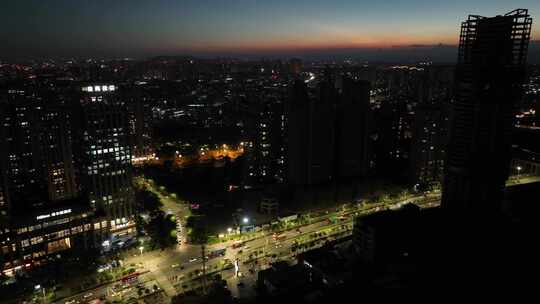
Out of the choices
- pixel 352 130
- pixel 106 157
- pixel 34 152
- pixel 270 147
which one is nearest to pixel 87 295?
pixel 106 157

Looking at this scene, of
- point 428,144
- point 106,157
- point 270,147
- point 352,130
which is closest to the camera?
point 106,157

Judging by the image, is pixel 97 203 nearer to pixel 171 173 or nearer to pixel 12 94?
pixel 171 173

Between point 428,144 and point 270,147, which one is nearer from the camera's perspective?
point 428,144

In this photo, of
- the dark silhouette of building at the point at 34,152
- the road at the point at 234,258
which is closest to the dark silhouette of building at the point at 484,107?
the road at the point at 234,258

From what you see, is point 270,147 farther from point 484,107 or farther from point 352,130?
point 484,107

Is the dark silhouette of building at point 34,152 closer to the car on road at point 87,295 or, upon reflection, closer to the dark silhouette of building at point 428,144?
the car on road at point 87,295

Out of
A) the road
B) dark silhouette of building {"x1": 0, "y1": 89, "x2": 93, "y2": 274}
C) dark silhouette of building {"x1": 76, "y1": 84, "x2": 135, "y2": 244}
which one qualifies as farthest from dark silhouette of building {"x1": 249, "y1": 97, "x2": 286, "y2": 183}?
dark silhouette of building {"x1": 0, "y1": 89, "x2": 93, "y2": 274}

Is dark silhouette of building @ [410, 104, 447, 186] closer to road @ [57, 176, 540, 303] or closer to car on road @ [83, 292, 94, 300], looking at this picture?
road @ [57, 176, 540, 303]
